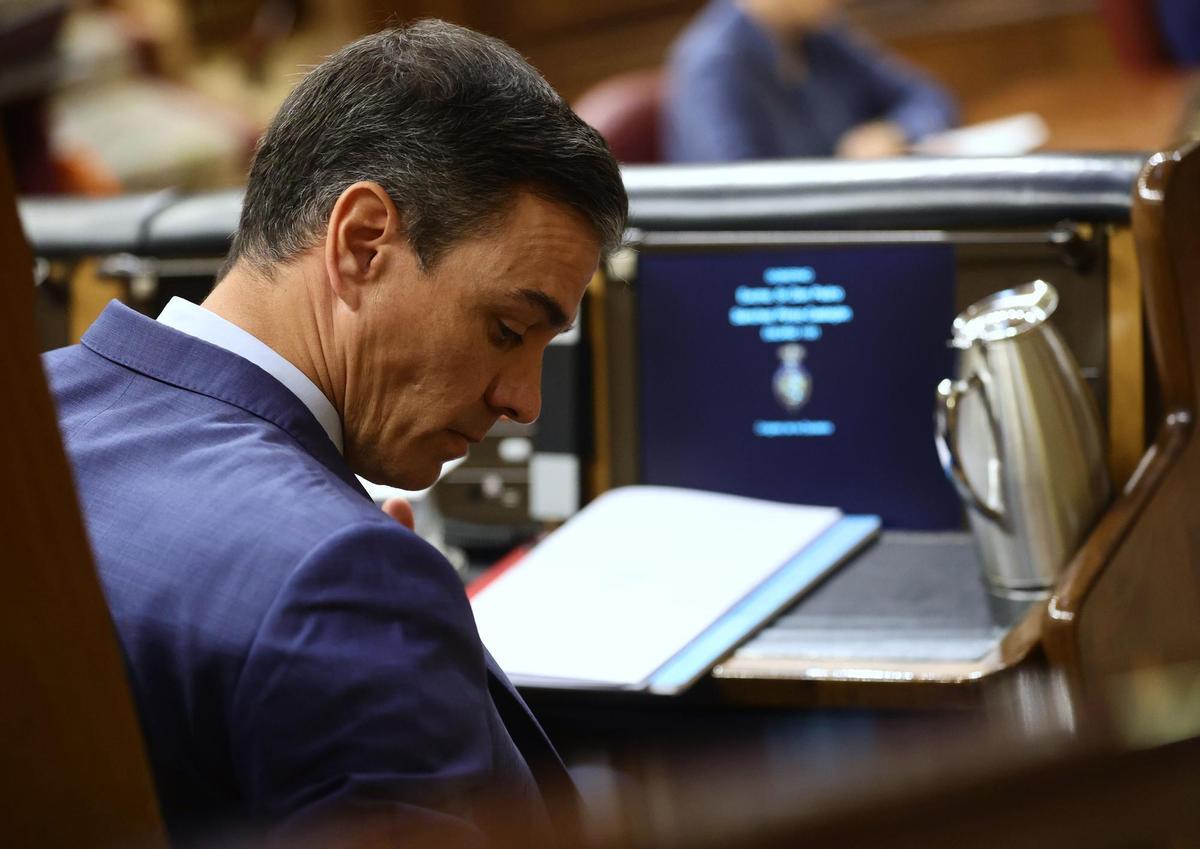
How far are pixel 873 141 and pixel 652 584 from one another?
7.10 feet

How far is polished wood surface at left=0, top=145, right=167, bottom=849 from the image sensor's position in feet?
1.38

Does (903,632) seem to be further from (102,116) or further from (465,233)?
(102,116)

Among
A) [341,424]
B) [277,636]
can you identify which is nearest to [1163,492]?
[341,424]

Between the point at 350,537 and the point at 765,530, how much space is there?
0.85 metres

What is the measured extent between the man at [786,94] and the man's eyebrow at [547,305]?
2053 millimetres

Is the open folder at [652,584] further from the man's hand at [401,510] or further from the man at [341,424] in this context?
the man at [341,424]

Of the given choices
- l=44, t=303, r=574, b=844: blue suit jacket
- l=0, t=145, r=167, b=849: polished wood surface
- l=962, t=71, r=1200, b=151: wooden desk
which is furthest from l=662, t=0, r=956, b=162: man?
l=0, t=145, r=167, b=849: polished wood surface

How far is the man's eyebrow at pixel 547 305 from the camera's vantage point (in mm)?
935

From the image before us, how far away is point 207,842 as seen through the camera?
1.02 ft

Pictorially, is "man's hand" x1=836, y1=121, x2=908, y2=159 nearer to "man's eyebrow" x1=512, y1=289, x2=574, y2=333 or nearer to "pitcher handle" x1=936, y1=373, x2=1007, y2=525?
"pitcher handle" x1=936, y1=373, x2=1007, y2=525

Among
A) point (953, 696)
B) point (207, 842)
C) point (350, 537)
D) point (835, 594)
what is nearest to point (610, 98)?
point (835, 594)

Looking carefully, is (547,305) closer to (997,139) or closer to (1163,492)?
(1163,492)

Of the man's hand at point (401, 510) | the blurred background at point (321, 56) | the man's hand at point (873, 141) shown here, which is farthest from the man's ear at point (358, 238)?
the blurred background at point (321, 56)

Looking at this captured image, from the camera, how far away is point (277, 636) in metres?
0.70
